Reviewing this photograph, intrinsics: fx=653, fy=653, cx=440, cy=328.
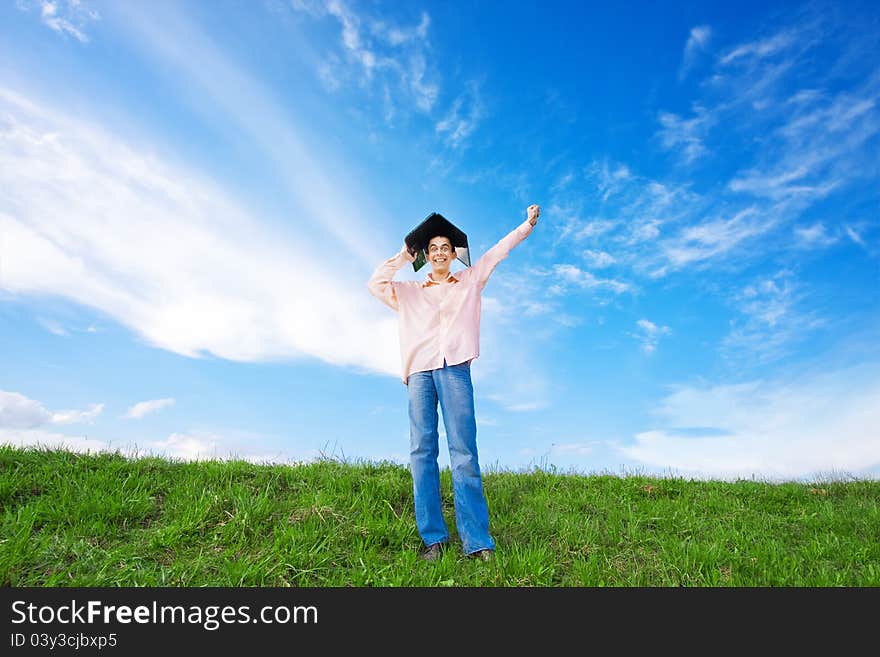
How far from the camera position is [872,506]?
8.50 meters

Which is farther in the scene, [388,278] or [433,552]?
[388,278]

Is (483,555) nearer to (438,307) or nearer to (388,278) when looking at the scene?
(438,307)

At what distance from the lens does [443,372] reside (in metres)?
5.84

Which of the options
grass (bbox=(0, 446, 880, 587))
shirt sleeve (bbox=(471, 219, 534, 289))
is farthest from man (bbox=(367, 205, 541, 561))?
grass (bbox=(0, 446, 880, 587))

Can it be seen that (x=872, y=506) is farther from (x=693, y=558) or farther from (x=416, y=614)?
(x=416, y=614)

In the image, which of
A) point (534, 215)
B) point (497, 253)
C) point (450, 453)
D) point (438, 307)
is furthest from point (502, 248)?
point (450, 453)

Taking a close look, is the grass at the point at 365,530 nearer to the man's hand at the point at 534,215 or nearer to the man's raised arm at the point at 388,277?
the man's raised arm at the point at 388,277

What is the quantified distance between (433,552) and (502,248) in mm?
2839

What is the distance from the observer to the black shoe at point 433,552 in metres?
5.74

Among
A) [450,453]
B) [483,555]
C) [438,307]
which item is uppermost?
[438,307]

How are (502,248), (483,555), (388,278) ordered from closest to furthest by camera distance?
(483,555), (502,248), (388,278)

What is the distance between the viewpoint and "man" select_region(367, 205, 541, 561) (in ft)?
18.9

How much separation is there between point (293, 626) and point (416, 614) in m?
0.82

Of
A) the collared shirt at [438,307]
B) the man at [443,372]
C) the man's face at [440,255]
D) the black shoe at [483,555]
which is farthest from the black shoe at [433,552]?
the man's face at [440,255]
